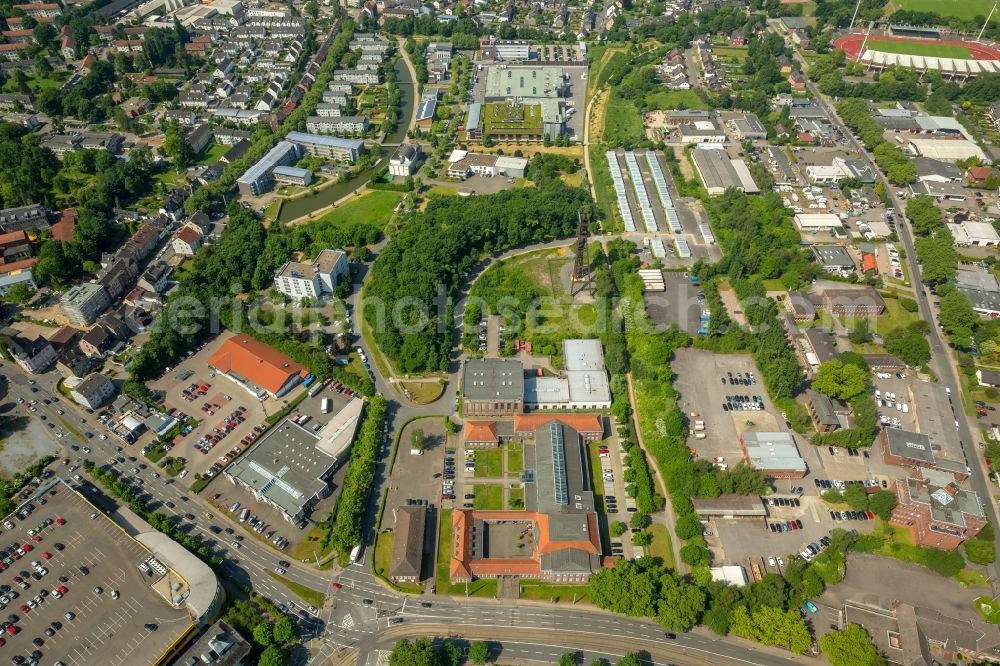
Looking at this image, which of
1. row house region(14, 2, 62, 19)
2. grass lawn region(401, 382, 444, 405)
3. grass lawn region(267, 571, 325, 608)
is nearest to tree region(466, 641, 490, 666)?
grass lawn region(267, 571, 325, 608)

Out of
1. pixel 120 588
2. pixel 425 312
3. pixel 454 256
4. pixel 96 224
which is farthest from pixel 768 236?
pixel 96 224

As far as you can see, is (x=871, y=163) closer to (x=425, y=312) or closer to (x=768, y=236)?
(x=768, y=236)

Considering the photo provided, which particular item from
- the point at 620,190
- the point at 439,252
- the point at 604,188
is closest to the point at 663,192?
the point at 620,190

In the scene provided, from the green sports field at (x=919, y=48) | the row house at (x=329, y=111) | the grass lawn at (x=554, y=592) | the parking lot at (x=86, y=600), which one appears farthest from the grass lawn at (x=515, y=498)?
the green sports field at (x=919, y=48)

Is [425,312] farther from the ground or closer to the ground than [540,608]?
farther from the ground

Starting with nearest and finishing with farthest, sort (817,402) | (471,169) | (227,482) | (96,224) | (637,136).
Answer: (227,482), (817,402), (96,224), (471,169), (637,136)

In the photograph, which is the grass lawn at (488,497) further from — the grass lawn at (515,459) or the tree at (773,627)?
the tree at (773,627)
